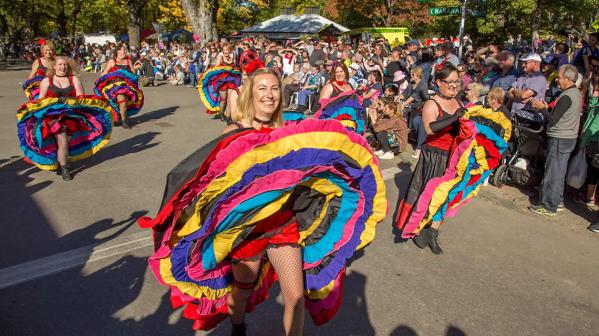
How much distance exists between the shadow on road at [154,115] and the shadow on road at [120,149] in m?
1.79

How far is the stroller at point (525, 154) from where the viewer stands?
245 inches

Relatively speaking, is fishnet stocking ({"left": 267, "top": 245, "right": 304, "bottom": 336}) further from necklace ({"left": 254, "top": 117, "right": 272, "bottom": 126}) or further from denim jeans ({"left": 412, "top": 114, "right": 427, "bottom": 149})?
denim jeans ({"left": 412, "top": 114, "right": 427, "bottom": 149})

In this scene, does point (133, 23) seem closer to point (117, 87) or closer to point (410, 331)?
point (117, 87)

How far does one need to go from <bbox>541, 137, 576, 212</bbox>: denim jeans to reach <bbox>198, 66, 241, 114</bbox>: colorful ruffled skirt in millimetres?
6102

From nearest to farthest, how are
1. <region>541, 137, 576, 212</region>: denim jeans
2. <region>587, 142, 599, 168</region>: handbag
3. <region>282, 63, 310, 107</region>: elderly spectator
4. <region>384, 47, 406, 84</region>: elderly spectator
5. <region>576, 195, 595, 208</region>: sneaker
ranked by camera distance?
<region>587, 142, 599, 168</region>: handbag → <region>541, 137, 576, 212</region>: denim jeans → <region>576, 195, 595, 208</region>: sneaker → <region>384, 47, 406, 84</region>: elderly spectator → <region>282, 63, 310, 107</region>: elderly spectator

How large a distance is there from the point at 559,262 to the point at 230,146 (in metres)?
3.85

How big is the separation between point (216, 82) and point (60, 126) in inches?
157

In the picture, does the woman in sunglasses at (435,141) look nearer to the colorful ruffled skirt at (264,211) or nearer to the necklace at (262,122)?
the colorful ruffled skirt at (264,211)

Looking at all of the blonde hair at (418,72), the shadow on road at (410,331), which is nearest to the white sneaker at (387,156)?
the blonde hair at (418,72)

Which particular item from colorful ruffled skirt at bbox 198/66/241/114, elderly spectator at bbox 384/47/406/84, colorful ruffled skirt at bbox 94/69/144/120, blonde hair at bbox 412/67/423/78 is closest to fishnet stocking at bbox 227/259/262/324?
colorful ruffled skirt at bbox 198/66/241/114

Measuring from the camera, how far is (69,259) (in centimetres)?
428

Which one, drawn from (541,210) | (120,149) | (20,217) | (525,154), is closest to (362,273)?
(541,210)

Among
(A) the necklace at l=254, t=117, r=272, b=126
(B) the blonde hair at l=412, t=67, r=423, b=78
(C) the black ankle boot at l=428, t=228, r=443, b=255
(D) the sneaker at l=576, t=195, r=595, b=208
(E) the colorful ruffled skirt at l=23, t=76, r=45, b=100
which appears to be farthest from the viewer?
(B) the blonde hair at l=412, t=67, r=423, b=78

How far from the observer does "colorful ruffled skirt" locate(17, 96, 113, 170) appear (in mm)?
6367
